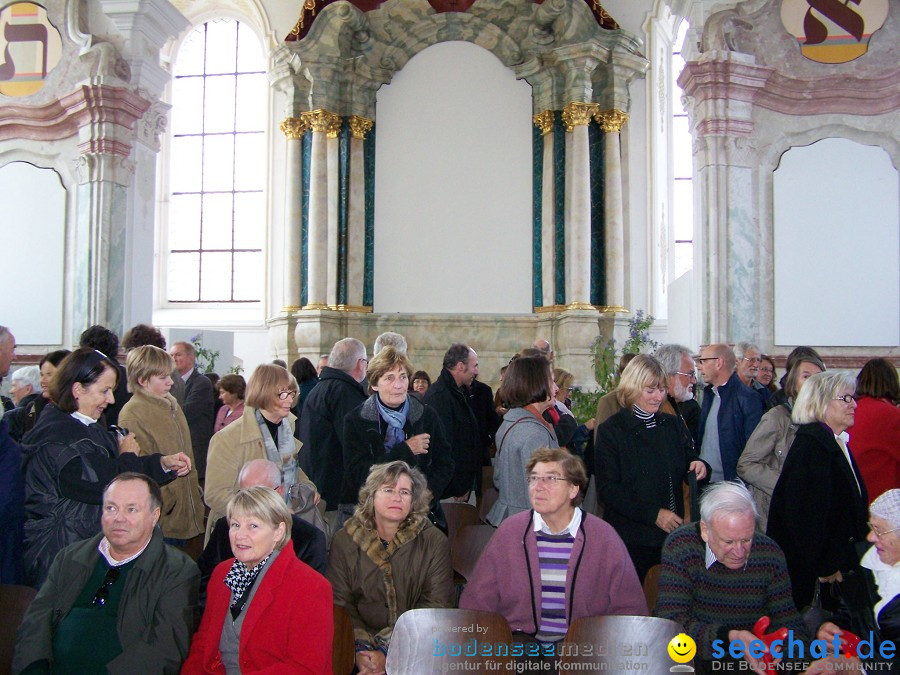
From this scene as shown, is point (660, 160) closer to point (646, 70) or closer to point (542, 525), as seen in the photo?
point (646, 70)

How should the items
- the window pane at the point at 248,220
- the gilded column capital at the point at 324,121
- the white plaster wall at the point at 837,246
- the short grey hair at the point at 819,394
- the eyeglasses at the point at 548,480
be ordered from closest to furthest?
the eyeglasses at the point at 548,480
the short grey hair at the point at 819,394
the white plaster wall at the point at 837,246
the gilded column capital at the point at 324,121
the window pane at the point at 248,220

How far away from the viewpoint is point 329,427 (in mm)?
4977

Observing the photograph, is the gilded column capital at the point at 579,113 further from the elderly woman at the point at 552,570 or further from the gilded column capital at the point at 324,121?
the elderly woman at the point at 552,570

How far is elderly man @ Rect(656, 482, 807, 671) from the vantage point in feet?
10.5

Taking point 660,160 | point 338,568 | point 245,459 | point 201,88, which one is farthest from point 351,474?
point 201,88

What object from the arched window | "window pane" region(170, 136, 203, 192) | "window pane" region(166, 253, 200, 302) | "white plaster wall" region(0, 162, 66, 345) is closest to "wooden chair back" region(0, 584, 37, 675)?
"white plaster wall" region(0, 162, 66, 345)

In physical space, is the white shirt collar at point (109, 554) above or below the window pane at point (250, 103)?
below

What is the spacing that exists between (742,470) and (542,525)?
1.73 metres

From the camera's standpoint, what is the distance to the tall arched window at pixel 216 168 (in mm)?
14594

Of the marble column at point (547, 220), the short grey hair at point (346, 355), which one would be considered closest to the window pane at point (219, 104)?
the marble column at point (547, 220)

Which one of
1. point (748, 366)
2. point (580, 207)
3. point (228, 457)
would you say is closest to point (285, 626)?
point (228, 457)

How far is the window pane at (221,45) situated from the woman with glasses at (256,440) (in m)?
11.7

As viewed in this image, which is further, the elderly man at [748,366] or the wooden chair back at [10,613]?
the elderly man at [748,366]

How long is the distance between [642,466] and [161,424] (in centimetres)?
238
